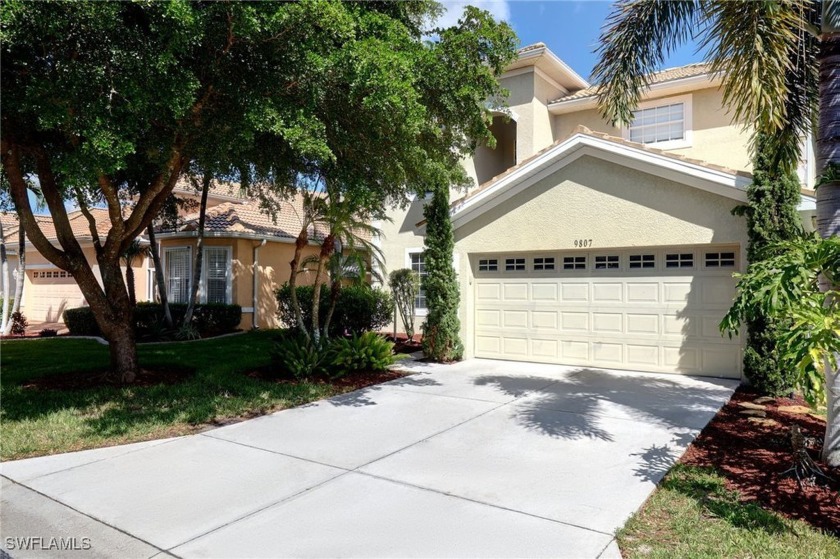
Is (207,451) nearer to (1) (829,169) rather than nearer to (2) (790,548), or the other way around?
(2) (790,548)

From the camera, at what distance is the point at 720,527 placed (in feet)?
13.8

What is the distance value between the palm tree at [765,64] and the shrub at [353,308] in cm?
912

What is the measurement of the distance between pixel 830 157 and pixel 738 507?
3.75 metres

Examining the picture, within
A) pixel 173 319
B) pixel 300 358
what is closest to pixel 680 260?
pixel 300 358

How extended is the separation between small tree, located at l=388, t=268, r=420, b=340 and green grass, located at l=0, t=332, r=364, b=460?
4.10 metres

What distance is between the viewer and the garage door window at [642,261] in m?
10.5

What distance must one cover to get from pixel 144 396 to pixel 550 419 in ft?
21.4

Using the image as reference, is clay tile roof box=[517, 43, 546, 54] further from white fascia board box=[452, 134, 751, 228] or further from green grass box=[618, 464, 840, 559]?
green grass box=[618, 464, 840, 559]

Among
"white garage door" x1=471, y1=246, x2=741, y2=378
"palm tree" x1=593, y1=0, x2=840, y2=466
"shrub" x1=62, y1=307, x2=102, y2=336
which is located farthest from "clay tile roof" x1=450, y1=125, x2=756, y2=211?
"shrub" x1=62, y1=307, x2=102, y2=336

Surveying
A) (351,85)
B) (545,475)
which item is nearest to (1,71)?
(351,85)

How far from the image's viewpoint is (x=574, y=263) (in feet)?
37.3

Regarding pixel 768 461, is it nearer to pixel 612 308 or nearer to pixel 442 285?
pixel 612 308

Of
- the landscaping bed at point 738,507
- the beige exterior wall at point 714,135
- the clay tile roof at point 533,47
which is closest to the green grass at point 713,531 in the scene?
the landscaping bed at point 738,507

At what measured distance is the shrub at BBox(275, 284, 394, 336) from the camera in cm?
1548
